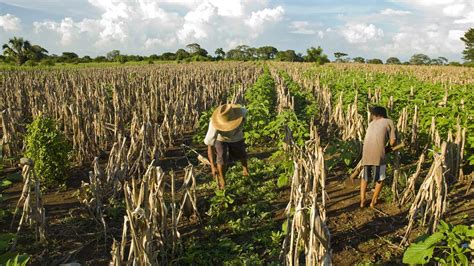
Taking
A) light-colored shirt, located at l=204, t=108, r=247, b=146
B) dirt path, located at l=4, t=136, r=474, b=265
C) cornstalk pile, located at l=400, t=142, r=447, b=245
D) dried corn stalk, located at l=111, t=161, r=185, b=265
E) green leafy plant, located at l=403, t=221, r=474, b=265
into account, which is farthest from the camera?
light-colored shirt, located at l=204, t=108, r=247, b=146

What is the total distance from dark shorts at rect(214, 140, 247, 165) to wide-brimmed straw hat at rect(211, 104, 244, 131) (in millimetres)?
319

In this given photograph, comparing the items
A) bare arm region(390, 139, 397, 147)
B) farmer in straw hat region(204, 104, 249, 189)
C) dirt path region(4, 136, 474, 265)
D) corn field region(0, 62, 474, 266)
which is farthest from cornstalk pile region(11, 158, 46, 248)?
bare arm region(390, 139, 397, 147)

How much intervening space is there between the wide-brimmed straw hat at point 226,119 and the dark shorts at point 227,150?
1.05 feet

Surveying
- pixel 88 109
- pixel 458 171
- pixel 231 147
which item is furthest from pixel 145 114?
pixel 458 171

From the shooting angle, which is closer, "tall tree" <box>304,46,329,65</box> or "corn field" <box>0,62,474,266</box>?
"corn field" <box>0,62,474,266</box>

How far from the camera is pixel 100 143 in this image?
7.72 meters

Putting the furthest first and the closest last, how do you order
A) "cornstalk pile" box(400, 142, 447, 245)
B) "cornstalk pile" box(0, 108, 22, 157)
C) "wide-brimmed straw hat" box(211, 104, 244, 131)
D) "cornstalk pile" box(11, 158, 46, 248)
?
"cornstalk pile" box(0, 108, 22, 157)
"wide-brimmed straw hat" box(211, 104, 244, 131)
"cornstalk pile" box(11, 158, 46, 248)
"cornstalk pile" box(400, 142, 447, 245)

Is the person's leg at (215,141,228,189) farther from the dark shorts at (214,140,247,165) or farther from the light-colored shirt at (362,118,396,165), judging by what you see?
the light-colored shirt at (362,118,396,165)

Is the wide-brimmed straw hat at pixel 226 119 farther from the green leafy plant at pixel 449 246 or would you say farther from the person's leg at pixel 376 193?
the green leafy plant at pixel 449 246

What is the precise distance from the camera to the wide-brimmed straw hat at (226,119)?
5.66 metres

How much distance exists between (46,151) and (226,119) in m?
3.01

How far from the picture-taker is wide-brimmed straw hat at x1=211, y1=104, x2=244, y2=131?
5.66 m

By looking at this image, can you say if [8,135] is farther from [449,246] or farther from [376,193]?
[449,246]

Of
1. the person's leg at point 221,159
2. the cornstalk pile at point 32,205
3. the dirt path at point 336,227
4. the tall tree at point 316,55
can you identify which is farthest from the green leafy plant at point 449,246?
the tall tree at point 316,55
